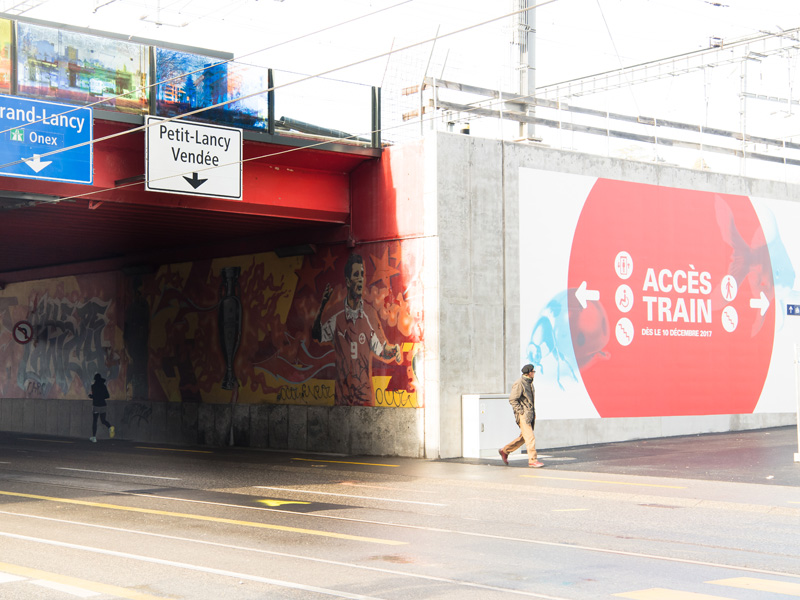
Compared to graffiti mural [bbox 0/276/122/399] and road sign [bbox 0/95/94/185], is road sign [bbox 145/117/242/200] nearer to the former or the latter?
road sign [bbox 0/95/94/185]

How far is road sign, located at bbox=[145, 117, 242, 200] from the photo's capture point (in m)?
18.2

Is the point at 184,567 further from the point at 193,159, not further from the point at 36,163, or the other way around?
the point at 193,159

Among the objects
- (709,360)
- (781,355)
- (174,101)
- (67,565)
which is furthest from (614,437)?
(67,565)

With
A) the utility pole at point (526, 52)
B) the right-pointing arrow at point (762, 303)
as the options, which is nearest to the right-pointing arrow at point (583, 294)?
the right-pointing arrow at point (762, 303)

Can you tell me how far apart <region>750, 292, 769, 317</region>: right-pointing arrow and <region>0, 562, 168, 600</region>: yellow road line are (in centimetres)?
2165

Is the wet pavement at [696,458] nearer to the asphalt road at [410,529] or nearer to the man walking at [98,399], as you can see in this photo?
the asphalt road at [410,529]

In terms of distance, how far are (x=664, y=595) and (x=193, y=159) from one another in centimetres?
1338

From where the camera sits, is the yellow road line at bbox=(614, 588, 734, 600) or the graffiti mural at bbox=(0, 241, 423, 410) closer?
the yellow road line at bbox=(614, 588, 734, 600)

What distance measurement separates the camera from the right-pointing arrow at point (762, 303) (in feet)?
86.9

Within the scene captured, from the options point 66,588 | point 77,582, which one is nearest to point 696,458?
point 77,582

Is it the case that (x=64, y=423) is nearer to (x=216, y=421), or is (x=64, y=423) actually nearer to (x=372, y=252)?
(x=216, y=421)

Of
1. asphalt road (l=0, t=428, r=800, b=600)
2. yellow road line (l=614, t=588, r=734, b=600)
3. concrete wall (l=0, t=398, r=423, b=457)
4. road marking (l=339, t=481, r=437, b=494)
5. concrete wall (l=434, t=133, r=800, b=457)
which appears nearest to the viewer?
yellow road line (l=614, t=588, r=734, b=600)

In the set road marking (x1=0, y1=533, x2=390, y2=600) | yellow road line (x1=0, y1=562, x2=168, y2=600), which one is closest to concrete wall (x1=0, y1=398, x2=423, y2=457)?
road marking (x1=0, y1=533, x2=390, y2=600)

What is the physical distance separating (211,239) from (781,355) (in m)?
15.0
